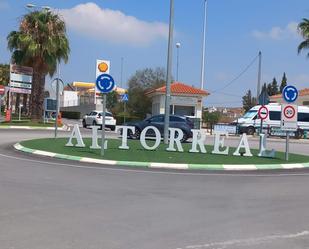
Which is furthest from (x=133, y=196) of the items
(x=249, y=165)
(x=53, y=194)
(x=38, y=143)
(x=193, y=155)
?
(x=38, y=143)

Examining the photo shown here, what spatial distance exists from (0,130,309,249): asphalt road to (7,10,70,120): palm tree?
90.1 feet

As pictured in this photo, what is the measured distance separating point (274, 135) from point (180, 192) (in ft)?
104

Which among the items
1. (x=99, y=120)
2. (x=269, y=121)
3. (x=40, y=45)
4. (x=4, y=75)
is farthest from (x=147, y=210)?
(x=4, y=75)

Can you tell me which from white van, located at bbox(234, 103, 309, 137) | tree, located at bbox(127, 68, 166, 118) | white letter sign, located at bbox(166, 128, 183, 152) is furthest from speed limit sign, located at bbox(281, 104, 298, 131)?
tree, located at bbox(127, 68, 166, 118)

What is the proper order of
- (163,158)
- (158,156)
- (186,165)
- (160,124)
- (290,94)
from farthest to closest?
1. (160,124)
2. (290,94)
3. (158,156)
4. (163,158)
5. (186,165)

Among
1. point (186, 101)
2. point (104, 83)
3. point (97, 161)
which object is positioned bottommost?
point (97, 161)

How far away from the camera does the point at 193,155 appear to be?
771 inches

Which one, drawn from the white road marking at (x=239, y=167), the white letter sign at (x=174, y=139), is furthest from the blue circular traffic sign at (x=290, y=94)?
the white letter sign at (x=174, y=139)

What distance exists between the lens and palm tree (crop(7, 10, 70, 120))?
4097cm

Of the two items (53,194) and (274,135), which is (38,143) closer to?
(53,194)

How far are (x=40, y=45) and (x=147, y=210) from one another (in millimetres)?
34260

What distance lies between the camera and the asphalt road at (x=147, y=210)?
6910mm

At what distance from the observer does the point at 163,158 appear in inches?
718

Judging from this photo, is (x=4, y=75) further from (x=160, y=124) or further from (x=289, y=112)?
(x=289, y=112)
